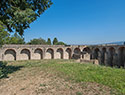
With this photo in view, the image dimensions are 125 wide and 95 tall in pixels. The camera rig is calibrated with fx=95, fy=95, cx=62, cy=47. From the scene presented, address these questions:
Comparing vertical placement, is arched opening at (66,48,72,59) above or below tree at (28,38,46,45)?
below

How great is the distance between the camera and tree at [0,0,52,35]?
696 cm

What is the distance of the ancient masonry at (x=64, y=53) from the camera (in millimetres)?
20156

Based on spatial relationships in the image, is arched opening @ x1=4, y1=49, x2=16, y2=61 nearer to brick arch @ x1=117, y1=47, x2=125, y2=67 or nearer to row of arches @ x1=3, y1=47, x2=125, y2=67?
row of arches @ x1=3, y1=47, x2=125, y2=67

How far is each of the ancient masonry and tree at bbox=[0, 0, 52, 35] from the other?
13292 mm

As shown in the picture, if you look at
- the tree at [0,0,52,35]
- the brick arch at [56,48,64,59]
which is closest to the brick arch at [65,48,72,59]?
the brick arch at [56,48,64,59]

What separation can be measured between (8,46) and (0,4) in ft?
45.1

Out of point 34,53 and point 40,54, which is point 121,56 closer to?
point 40,54

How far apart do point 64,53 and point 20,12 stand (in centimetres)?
1929

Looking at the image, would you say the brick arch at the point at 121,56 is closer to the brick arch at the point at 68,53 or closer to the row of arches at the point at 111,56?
the row of arches at the point at 111,56

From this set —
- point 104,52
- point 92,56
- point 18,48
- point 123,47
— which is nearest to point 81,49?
point 92,56

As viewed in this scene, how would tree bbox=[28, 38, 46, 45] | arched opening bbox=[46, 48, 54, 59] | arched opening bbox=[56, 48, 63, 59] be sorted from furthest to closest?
tree bbox=[28, 38, 46, 45]
arched opening bbox=[56, 48, 63, 59]
arched opening bbox=[46, 48, 54, 59]

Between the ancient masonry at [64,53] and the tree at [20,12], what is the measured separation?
13.3m

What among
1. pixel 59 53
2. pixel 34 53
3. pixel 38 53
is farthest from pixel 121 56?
pixel 34 53

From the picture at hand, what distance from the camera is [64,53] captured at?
25.5 metres
